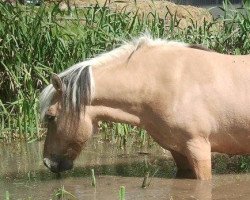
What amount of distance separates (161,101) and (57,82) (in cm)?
94

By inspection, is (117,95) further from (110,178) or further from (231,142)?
(231,142)

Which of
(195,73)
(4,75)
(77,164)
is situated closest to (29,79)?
(4,75)

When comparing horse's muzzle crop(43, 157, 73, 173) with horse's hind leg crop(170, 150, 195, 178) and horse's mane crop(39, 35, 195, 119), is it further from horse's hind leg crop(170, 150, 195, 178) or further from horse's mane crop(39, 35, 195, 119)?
horse's hind leg crop(170, 150, 195, 178)

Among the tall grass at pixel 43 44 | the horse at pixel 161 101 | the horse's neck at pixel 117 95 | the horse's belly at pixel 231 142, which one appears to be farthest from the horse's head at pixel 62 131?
the tall grass at pixel 43 44

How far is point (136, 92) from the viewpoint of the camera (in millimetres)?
6891

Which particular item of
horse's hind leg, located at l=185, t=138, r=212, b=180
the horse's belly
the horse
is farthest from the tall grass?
horse's hind leg, located at l=185, t=138, r=212, b=180

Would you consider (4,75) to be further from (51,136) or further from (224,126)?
(224,126)

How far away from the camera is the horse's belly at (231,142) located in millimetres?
6875

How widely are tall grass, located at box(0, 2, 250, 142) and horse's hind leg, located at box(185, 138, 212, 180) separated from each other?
2.61 m

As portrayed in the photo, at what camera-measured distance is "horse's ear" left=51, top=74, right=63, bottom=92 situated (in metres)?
6.91

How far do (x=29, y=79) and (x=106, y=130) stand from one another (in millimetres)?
1177

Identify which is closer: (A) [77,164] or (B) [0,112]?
(A) [77,164]

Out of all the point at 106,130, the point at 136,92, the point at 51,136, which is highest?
the point at 136,92

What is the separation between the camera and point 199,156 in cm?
673
